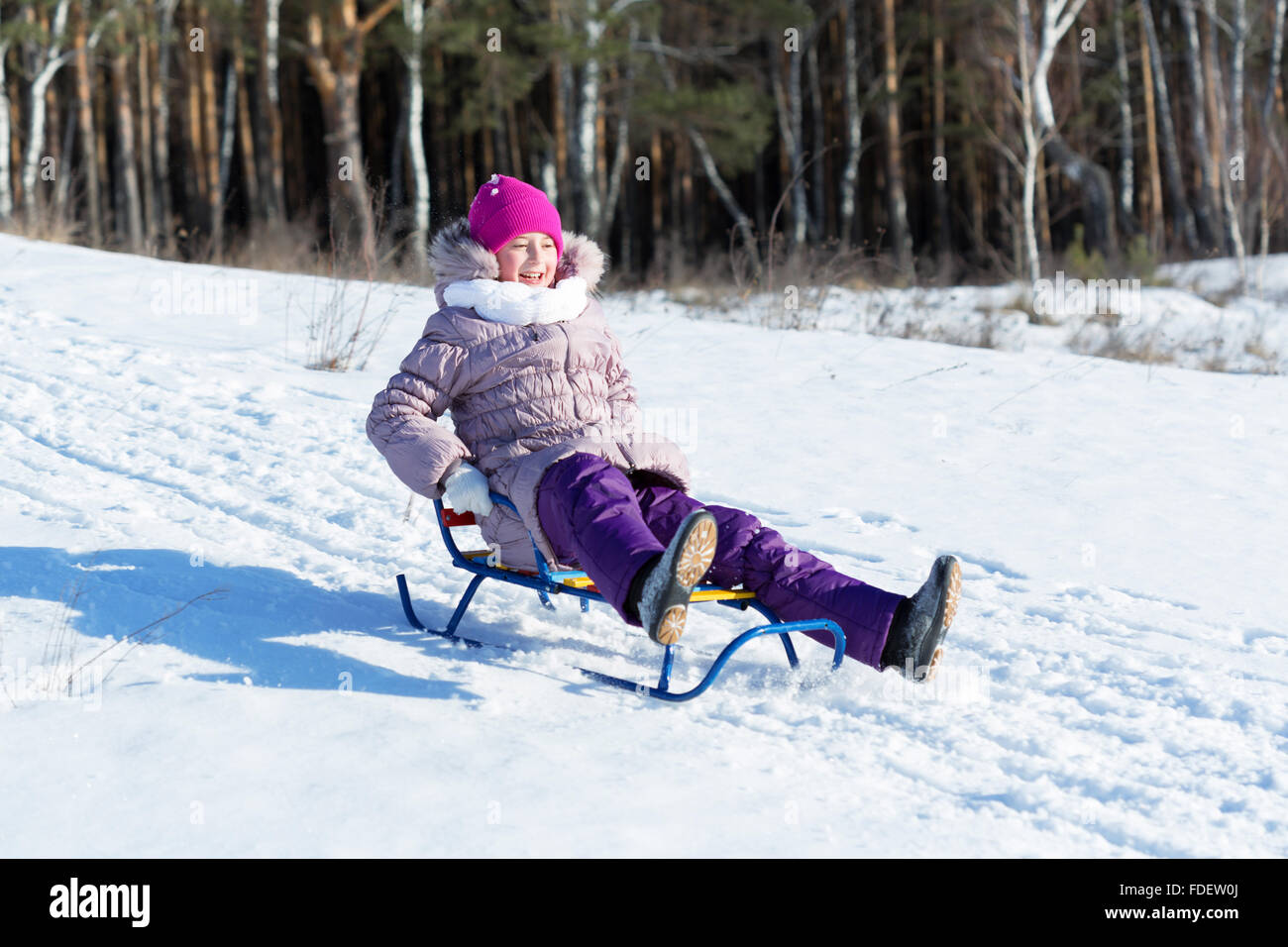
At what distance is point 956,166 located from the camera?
84.4 ft

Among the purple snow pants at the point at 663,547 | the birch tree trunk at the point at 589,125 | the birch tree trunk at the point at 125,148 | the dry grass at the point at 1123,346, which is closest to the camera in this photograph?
the purple snow pants at the point at 663,547

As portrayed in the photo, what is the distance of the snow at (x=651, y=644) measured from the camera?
2.31 metres

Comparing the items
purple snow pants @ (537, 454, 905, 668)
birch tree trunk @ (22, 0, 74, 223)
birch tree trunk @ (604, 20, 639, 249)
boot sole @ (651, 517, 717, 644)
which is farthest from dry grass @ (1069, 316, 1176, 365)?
birch tree trunk @ (22, 0, 74, 223)

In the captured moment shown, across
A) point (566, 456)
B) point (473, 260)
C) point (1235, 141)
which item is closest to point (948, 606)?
point (566, 456)

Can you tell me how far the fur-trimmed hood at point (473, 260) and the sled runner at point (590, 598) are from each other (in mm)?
658

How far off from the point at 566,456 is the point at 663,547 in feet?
1.10

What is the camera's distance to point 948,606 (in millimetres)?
2875

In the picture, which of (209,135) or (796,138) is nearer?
(209,135)

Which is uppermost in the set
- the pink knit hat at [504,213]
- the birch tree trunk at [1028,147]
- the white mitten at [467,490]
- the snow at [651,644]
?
the birch tree trunk at [1028,147]

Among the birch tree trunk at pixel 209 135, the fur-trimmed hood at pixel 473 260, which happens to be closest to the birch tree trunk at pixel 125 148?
the birch tree trunk at pixel 209 135

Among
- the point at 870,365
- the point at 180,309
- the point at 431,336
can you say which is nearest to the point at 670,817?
the point at 431,336

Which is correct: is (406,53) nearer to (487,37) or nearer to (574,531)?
(487,37)

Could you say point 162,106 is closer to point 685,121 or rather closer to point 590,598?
point 685,121

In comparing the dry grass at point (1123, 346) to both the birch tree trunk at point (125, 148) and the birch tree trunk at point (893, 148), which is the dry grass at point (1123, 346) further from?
the birch tree trunk at point (125, 148)
